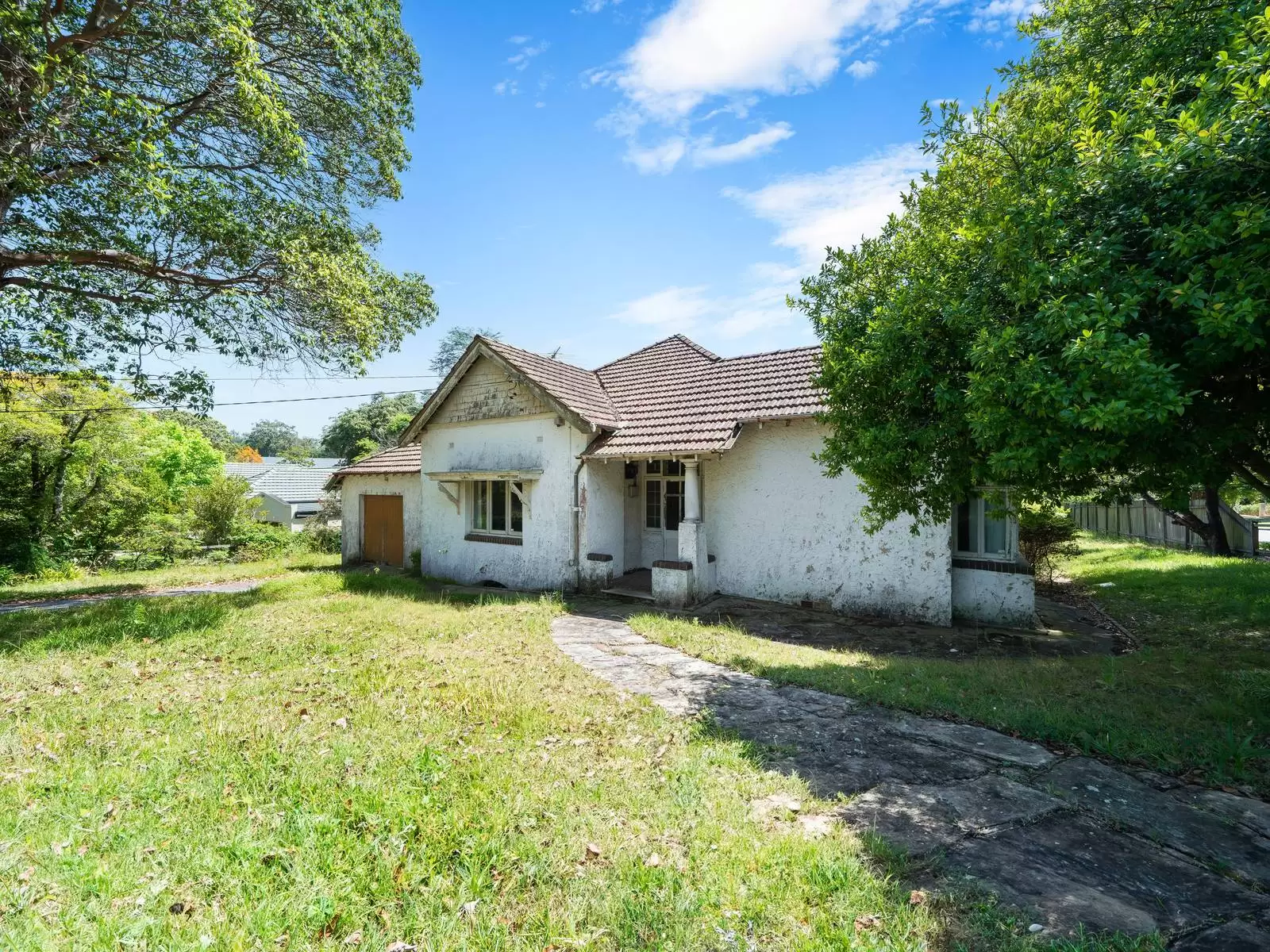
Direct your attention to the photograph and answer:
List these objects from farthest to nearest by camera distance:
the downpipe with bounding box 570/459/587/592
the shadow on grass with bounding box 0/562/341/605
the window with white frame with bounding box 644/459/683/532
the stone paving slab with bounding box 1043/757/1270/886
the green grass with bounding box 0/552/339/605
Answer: the green grass with bounding box 0/552/339/605 < the shadow on grass with bounding box 0/562/341/605 < the window with white frame with bounding box 644/459/683/532 < the downpipe with bounding box 570/459/587/592 < the stone paving slab with bounding box 1043/757/1270/886

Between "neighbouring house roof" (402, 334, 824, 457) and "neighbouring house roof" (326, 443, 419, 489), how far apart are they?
1897mm

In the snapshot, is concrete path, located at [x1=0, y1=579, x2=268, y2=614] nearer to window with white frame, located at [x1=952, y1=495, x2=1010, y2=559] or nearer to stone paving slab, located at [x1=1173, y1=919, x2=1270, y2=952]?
window with white frame, located at [x1=952, y1=495, x2=1010, y2=559]

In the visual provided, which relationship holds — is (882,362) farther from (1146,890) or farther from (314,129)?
(314,129)

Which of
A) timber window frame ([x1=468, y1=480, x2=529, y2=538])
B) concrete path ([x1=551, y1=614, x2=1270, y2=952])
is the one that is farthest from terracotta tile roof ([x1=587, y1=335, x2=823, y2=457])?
concrete path ([x1=551, y1=614, x2=1270, y2=952])

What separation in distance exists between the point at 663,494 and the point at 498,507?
4.34 m

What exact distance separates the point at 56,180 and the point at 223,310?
10.6 ft

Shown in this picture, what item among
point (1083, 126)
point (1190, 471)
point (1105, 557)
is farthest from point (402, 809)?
point (1105, 557)

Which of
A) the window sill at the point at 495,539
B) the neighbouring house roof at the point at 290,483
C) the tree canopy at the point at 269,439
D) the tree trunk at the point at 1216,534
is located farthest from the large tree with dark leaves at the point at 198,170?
the tree canopy at the point at 269,439

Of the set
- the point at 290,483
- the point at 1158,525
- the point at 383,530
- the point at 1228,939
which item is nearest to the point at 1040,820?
the point at 1228,939

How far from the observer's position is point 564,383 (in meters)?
14.3

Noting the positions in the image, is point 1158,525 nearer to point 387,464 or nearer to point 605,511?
point 605,511

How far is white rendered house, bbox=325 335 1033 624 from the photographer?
414 inches

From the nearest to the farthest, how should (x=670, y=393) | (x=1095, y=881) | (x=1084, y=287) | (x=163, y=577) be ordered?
(x=1095, y=881), (x=1084, y=287), (x=670, y=393), (x=163, y=577)

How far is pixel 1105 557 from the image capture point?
18672 mm
